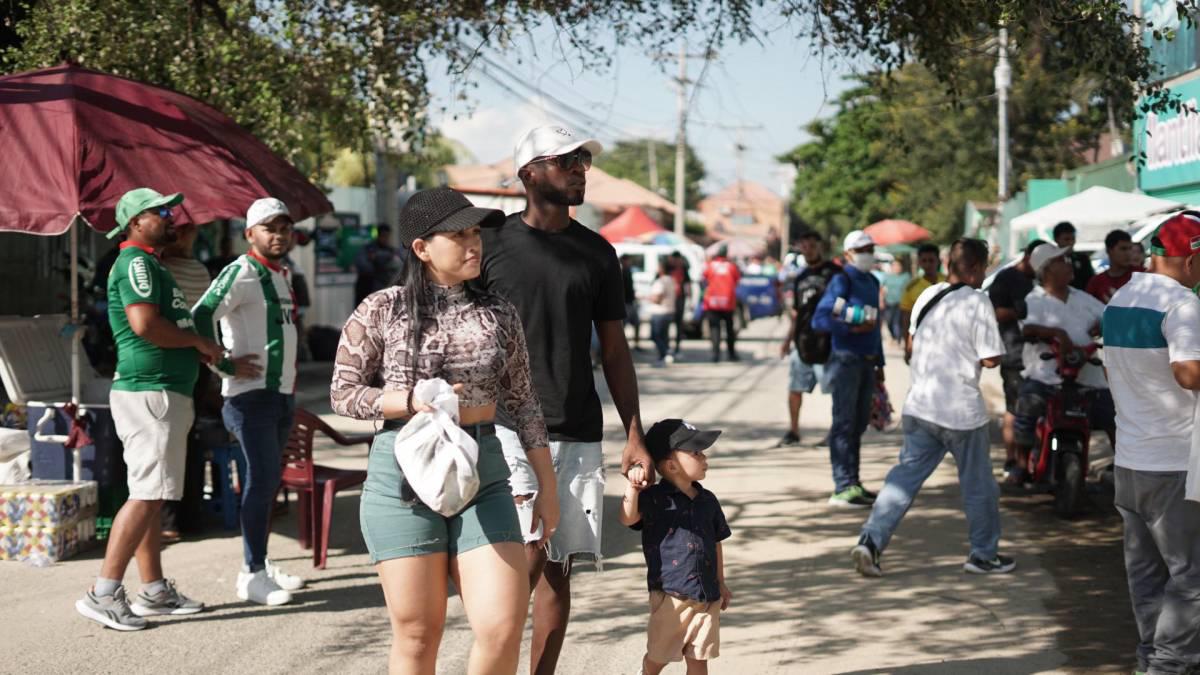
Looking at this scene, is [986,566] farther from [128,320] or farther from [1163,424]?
[128,320]

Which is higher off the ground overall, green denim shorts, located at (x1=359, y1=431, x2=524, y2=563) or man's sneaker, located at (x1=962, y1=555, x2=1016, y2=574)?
green denim shorts, located at (x1=359, y1=431, x2=524, y2=563)

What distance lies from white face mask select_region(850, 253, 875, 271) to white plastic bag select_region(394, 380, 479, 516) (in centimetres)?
687

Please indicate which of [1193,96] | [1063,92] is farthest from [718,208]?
[1193,96]

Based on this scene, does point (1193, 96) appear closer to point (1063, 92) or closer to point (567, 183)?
point (567, 183)

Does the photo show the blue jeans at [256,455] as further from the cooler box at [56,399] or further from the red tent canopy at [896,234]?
the red tent canopy at [896,234]

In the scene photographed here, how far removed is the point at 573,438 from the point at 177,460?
2.62m

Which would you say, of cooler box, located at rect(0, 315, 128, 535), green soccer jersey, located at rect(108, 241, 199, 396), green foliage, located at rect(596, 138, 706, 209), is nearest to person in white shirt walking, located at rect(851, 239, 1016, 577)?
green soccer jersey, located at rect(108, 241, 199, 396)

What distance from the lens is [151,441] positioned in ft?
21.5

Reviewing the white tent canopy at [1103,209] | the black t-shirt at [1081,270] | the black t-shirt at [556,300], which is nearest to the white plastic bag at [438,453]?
the black t-shirt at [556,300]

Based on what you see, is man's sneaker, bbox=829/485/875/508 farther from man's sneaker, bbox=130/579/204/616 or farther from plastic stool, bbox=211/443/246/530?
man's sneaker, bbox=130/579/204/616

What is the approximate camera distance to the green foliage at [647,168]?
12469cm

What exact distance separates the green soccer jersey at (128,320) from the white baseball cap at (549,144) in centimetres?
244

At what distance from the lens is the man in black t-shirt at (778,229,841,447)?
10641mm

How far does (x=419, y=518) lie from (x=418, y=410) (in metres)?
0.33
